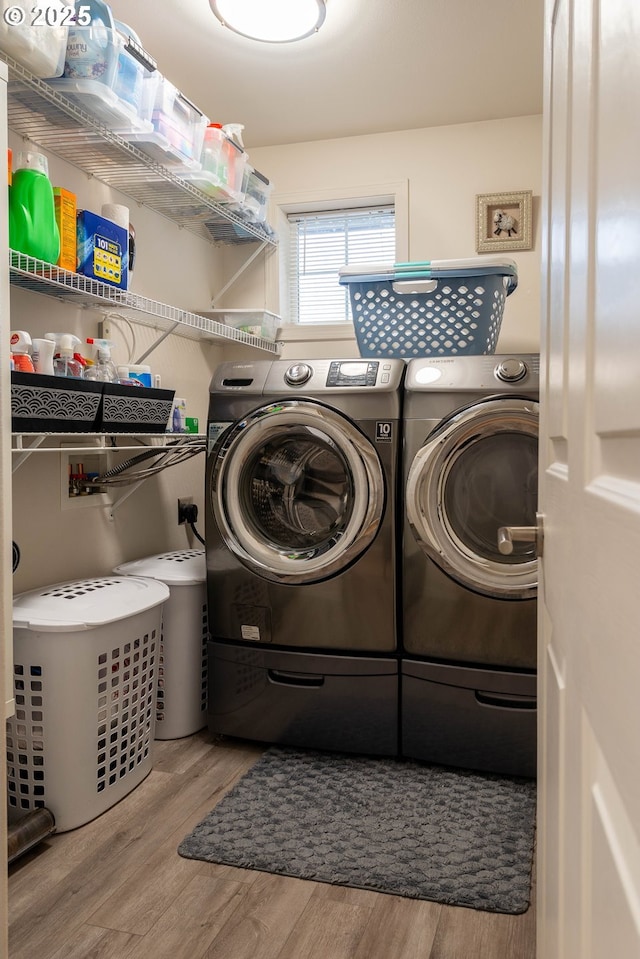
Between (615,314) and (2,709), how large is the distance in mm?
1194

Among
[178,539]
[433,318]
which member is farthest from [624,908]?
[178,539]

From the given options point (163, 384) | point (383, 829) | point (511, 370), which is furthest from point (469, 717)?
point (163, 384)

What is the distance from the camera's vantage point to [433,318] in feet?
8.12

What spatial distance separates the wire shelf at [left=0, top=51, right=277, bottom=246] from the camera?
1768 mm

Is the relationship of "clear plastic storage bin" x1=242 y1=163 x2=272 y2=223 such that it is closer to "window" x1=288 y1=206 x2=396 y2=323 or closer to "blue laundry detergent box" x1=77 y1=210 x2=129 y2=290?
"window" x1=288 y1=206 x2=396 y2=323

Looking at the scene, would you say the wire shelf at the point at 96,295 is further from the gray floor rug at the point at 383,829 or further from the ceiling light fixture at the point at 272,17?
the gray floor rug at the point at 383,829

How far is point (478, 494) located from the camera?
2.12 metres

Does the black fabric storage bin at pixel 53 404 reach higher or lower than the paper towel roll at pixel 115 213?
lower

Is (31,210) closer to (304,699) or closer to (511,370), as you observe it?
(511,370)

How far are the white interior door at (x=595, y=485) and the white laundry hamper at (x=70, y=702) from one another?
130 cm

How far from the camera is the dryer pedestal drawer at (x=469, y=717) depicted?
6.77ft

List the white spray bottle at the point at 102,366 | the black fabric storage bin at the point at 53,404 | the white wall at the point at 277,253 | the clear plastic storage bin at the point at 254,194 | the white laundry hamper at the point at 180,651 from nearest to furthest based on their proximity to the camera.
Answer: the black fabric storage bin at the point at 53,404 < the white spray bottle at the point at 102,366 < the white laundry hamper at the point at 180,651 < the white wall at the point at 277,253 < the clear plastic storage bin at the point at 254,194

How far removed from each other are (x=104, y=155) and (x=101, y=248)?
1.25 ft

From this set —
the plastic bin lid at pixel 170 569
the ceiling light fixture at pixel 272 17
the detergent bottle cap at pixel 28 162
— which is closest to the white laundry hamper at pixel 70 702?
the plastic bin lid at pixel 170 569
